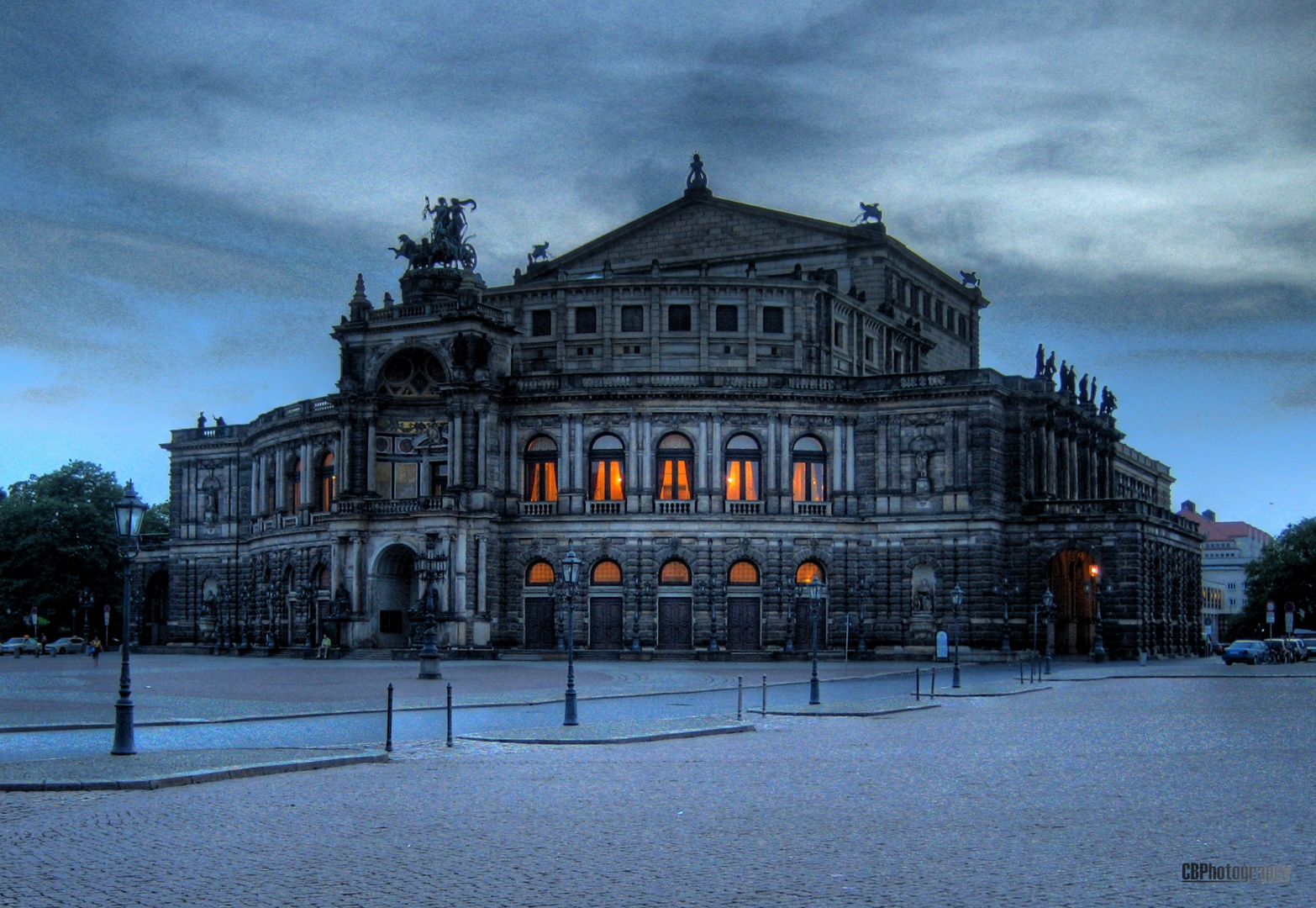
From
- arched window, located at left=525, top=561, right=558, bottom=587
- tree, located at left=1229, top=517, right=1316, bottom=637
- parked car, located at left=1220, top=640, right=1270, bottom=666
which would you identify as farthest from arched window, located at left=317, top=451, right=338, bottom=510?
tree, located at left=1229, top=517, right=1316, bottom=637

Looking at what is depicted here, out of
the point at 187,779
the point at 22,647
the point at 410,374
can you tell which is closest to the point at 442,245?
the point at 410,374

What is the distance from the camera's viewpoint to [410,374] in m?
82.2

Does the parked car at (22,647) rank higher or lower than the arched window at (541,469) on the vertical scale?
lower

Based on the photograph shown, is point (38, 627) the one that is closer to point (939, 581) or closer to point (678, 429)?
point (678, 429)

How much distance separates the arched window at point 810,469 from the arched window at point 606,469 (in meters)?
9.51

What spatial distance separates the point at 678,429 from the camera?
78.6m

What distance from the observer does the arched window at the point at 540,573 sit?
79.8 metres

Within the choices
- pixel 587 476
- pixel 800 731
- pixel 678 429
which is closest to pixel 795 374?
pixel 678 429

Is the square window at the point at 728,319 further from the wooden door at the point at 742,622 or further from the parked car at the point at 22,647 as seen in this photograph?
the parked car at the point at 22,647

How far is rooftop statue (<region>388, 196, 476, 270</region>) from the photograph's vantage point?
278 ft

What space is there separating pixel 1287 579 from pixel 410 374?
7390 centimetres

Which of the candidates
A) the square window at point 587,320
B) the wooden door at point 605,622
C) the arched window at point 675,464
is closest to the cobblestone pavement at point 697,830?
the wooden door at point 605,622

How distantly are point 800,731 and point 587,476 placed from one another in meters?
50.3

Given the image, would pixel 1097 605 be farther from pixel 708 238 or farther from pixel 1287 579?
pixel 1287 579
